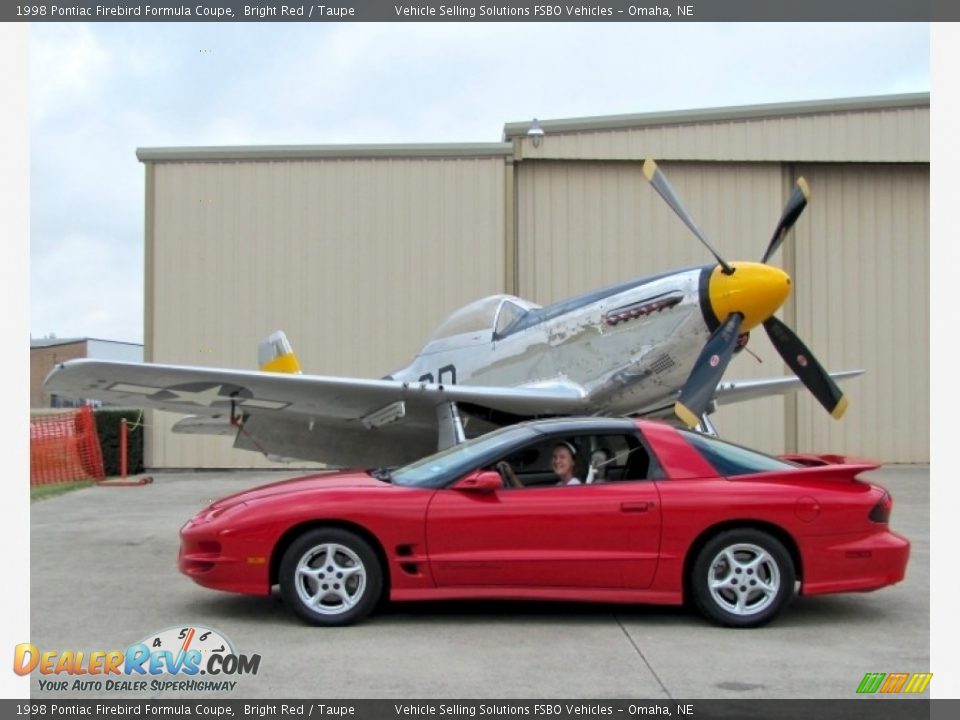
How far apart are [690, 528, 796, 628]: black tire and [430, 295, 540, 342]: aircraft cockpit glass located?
5.47 metres

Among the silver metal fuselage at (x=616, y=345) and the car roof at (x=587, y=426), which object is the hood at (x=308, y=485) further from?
the silver metal fuselage at (x=616, y=345)

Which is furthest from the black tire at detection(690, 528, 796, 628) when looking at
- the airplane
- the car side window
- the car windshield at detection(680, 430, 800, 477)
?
the airplane

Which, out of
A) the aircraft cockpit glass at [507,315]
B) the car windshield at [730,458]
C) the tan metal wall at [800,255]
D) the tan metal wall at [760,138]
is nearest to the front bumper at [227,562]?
→ the car windshield at [730,458]

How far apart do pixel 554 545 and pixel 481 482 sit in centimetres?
55

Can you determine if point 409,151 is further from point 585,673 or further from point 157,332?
point 585,673

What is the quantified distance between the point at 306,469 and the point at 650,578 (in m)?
14.2

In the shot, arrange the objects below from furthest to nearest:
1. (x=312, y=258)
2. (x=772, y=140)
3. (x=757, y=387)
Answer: (x=312, y=258) → (x=772, y=140) → (x=757, y=387)

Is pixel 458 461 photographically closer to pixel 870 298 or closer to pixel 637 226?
pixel 637 226

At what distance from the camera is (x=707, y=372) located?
8.99 meters

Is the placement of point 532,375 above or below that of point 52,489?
above

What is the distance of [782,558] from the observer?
5.36 meters

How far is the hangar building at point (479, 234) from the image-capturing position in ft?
58.8

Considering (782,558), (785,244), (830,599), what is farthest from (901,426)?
(782,558)

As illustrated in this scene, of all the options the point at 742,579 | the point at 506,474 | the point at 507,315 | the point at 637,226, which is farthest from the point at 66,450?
the point at 742,579
